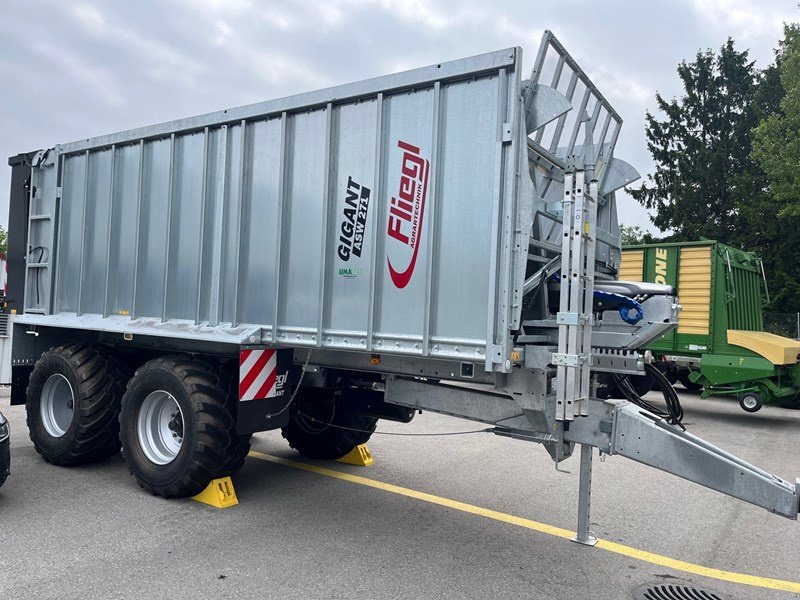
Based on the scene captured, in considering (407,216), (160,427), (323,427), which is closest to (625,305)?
(407,216)

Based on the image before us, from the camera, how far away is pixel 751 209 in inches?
989

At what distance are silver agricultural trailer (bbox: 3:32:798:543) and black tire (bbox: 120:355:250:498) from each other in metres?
0.02

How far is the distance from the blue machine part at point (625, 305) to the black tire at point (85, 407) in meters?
4.73

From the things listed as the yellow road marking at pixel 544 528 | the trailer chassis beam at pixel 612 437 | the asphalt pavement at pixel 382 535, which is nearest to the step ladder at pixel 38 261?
the asphalt pavement at pixel 382 535

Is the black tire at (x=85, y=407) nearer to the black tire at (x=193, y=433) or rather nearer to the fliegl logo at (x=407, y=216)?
the black tire at (x=193, y=433)

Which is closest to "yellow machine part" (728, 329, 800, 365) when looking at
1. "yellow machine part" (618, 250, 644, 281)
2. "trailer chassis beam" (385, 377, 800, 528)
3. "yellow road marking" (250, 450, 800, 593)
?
"yellow machine part" (618, 250, 644, 281)

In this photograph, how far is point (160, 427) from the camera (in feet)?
18.8

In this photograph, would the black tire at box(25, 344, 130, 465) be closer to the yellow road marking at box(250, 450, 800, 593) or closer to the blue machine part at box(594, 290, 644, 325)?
the yellow road marking at box(250, 450, 800, 593)

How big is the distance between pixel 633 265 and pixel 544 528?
8.78 metres

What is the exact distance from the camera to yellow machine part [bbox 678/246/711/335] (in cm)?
1146

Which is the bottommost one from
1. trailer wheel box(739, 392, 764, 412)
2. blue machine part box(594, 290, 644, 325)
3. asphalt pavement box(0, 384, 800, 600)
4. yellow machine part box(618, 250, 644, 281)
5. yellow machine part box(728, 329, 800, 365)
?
asphalt pavement box(0, 384, 800, 600)

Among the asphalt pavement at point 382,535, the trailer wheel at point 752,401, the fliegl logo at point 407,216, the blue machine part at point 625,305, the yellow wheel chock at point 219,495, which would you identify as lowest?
the asphalt pavement at point 382,535

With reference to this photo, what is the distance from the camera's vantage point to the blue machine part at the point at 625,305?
14.6 feet

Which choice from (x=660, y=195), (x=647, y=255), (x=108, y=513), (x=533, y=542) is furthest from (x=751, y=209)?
(x=108, y=513)
